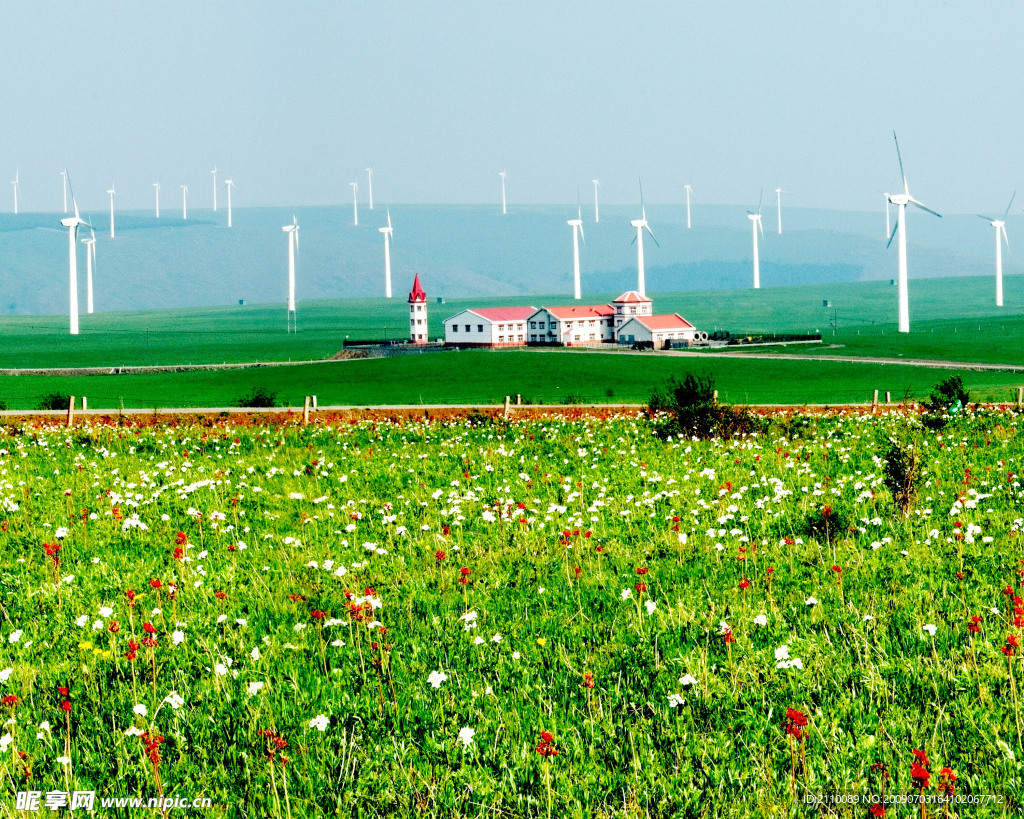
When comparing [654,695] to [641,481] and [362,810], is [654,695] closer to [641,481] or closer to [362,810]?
[362,810]

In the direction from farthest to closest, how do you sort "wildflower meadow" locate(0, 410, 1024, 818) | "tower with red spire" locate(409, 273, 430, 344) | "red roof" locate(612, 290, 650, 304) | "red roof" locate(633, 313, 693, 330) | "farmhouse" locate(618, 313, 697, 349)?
"tower with red spire" locate(409, 273, 430, 344) < "red roof" locate(612, 290, 650, 304) < "red roof" locate(633, 313, 693, 330) < "farmhouse" locate(618, 313, 697, 349) < "wildflower meadow" locate(0, 410, 1024, 818)

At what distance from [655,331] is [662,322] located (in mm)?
3105

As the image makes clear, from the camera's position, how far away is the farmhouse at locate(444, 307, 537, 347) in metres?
145

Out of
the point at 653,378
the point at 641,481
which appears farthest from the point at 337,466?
the point at 653,378

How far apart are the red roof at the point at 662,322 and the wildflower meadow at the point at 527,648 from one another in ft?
387

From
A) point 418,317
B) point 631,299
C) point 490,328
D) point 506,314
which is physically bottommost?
point 490,328

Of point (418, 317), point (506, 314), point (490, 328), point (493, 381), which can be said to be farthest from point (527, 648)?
point (418, 317)

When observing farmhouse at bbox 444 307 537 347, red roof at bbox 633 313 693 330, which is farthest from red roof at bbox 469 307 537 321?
red roof at bbox 633 313 693 330

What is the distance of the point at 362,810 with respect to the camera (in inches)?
309

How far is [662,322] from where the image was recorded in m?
139

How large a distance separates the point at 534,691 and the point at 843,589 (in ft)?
14.7

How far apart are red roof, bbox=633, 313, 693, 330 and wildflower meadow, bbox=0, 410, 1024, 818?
387 feet

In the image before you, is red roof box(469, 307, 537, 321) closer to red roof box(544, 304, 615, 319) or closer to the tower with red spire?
red roof box(544, 304, 615, 319)

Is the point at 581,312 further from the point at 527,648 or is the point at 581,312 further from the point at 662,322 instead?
the point at 527,648
